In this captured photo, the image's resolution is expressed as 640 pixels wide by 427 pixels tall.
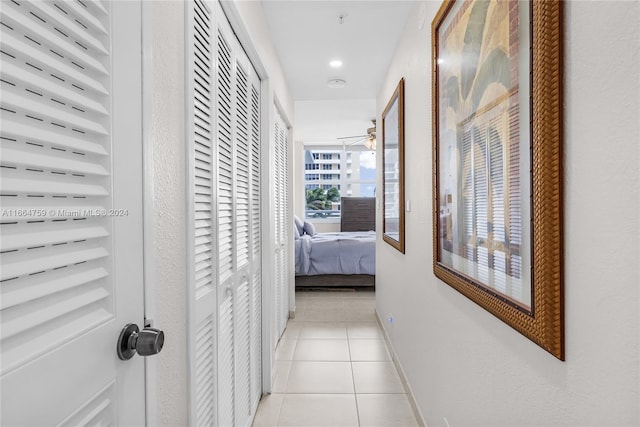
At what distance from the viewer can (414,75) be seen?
2195 mm

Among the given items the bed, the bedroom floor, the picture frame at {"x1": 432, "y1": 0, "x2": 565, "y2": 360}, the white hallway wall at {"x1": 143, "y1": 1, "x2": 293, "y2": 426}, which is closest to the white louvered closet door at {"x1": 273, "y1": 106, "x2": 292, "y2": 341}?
the bedroom floor

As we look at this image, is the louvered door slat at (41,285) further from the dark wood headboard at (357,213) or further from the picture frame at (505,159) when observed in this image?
the dark wood headboard at (357,213)

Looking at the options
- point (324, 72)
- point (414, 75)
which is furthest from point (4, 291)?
point (324, 72)

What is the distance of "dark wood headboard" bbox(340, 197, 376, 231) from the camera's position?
7.98 m

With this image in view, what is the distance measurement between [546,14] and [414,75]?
1.45 meters

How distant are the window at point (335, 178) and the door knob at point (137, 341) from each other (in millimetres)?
7738

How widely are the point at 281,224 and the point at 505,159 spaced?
2644 mm

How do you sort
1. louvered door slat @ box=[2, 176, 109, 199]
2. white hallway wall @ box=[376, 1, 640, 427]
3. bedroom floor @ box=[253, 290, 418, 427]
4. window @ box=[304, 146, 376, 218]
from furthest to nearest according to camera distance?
window @ box=[304, 146, 376, 218] → bedroom floor @ box=[253, 290, 418, 427] → white hallway wall @ box=[376, 1, 640, 427] → louvered door slat @ box=[2, 176, 109, 199]

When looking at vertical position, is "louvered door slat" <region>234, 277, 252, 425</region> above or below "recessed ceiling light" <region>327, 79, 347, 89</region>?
below

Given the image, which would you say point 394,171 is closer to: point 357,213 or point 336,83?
point 336,83

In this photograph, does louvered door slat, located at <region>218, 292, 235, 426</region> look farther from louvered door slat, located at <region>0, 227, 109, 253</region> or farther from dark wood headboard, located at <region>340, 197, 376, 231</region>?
dark wood headboard, located at <region>340, 197, 376, 231</region>

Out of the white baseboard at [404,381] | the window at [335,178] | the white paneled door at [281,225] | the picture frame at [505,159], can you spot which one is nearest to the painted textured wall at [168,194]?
the picture frame at [505,159]

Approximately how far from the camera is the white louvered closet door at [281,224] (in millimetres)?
3217

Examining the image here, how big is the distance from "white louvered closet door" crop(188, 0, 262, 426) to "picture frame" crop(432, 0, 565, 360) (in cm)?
91
